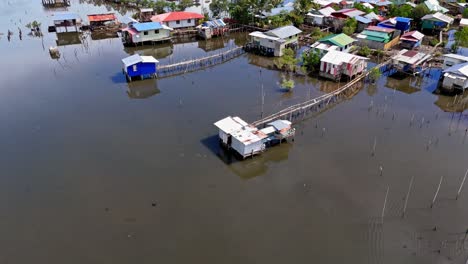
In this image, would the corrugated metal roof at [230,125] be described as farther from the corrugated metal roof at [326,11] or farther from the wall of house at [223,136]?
the corrugated metal roof at [326,11]

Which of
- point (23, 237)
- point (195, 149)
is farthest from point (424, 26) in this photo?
point (23, 237)

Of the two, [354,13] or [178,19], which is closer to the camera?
[178,19]

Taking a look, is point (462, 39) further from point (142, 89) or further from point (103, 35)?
point (103, 35)

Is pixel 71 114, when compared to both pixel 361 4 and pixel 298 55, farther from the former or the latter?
pixel 361 4

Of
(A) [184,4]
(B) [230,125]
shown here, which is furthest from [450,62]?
(A) [184,4]

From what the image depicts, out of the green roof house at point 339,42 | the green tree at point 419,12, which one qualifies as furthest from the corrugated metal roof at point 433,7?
the green roof house at point 339,42

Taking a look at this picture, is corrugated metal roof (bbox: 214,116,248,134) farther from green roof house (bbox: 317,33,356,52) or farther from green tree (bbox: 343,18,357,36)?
green tree (bbox: 343,18,357,36)
